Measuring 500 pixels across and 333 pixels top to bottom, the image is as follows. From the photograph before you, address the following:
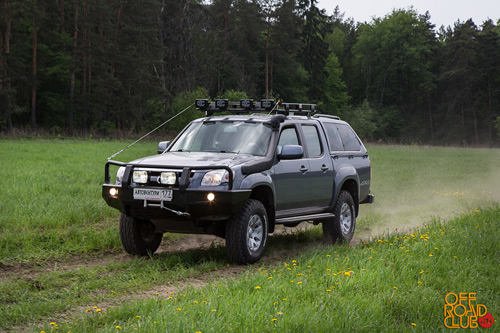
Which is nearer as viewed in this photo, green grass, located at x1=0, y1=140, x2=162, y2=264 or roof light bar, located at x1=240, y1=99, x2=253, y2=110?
green grass, located at x1=0, y1=140, x2=162, y2=264

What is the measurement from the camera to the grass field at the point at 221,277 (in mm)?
5293

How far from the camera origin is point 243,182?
790 cm

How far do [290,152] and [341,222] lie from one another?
6.79ft

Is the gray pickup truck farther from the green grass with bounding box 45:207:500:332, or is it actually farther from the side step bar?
the green grass with bounding box 45:207:500:332

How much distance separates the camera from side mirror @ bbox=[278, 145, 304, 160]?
28.5 ft

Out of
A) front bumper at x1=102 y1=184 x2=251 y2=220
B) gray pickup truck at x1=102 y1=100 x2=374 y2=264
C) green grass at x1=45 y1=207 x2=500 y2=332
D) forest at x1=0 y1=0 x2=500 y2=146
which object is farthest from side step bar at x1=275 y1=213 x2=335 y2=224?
forest at x1=0 y1=0 x2=500 y2=146

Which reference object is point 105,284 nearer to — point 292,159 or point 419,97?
point 292,159

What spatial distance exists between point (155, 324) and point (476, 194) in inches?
585

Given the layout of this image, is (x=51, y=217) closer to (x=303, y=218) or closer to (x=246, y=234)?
(x=246, y=234)

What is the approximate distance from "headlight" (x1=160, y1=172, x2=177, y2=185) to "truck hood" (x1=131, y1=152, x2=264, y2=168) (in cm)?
13

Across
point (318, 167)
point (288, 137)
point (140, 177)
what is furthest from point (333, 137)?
point (140, 177)

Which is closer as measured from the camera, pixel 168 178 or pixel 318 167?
pixel 168 178

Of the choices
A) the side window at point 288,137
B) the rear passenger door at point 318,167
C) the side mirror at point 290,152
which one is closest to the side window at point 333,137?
the rear passenger door at point 318,167

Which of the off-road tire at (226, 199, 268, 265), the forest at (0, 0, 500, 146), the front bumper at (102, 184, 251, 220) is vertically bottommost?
the off-road tire at (226, 199, 268, 265)
